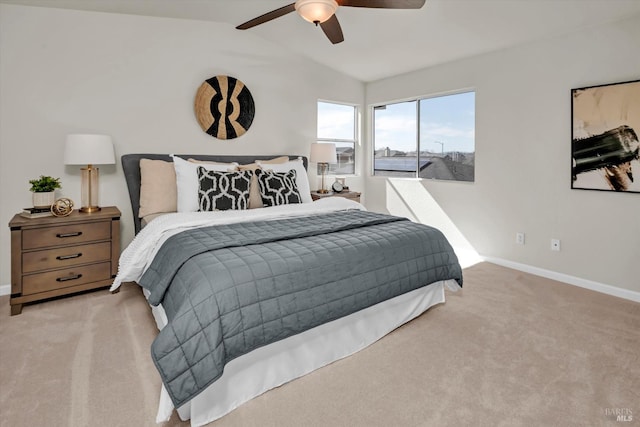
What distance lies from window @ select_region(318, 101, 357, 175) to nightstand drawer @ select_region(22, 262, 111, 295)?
3151 millimetres

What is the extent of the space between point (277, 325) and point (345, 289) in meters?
0.47

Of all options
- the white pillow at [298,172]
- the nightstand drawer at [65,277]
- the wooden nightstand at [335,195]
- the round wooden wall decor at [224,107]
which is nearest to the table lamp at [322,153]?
the wooden nightstand at [335,195]

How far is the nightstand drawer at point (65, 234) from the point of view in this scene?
2.85 m

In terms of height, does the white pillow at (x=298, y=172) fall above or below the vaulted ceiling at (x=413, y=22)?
below

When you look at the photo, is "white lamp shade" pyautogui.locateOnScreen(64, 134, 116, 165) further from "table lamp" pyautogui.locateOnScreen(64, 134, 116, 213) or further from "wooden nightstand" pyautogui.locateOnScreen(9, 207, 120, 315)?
"wooden nightstand" pyautogui.locateOnScreen(9, 207, 120, 315)

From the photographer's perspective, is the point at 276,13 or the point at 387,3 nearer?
the point at 387,3

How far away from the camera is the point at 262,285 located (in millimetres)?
1816

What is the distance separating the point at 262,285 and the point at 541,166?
3233 mm

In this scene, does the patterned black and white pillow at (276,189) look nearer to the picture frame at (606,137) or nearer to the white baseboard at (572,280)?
the white baseboard at (572,280)

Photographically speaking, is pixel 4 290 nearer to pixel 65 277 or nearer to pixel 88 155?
pixel 65 277

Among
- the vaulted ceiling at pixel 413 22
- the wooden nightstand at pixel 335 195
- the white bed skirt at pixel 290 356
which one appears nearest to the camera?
the white bed skirt at pixel 290 356

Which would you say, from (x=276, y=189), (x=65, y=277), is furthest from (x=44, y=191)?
(x=276, y=189)

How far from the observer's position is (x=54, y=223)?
293 centimetres

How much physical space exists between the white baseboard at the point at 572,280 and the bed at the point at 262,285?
1448mm
